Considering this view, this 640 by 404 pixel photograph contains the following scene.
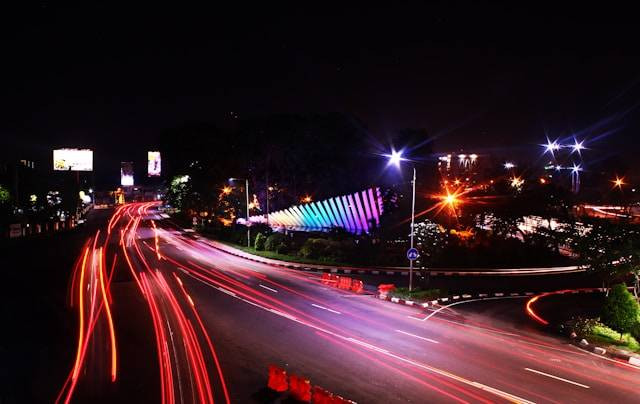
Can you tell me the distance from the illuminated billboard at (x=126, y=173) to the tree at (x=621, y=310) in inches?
3984

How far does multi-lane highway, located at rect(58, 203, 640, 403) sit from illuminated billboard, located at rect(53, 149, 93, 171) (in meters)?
62.0

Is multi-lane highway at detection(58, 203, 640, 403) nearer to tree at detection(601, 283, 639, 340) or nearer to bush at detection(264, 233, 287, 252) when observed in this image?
tree at detection(601, 283, 639, 340)

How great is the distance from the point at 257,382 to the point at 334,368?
2.44m

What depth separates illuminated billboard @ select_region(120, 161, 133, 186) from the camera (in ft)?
335

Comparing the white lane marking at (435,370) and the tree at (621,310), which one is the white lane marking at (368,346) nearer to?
the white lane marking at (435,370)

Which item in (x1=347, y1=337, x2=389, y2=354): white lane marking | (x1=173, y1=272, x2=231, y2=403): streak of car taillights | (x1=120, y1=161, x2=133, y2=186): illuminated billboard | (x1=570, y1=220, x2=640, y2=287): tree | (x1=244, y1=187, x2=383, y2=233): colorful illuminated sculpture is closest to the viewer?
(x1=173, y1=272, x2=231, y2=403): streak of car taillights

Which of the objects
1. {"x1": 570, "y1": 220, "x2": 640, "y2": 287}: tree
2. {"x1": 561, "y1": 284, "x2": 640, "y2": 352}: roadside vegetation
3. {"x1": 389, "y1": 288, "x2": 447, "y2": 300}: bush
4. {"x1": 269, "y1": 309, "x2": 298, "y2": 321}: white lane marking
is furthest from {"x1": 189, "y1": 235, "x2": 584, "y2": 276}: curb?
{"x1": 561, "y1": 284, "x2": 640, "y2": 352}: roadside vegetation

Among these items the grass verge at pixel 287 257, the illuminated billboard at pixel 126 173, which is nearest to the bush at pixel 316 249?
the grass verge at pixel 287 257

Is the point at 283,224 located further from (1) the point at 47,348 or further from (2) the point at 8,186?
(2) the point at 8,186

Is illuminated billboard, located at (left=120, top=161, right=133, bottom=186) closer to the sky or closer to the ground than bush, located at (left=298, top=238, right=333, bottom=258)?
closer to the sky

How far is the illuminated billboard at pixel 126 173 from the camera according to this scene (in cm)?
10212

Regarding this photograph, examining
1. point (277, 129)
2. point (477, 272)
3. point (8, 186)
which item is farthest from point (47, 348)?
point (8, 186)

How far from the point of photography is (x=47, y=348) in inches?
623

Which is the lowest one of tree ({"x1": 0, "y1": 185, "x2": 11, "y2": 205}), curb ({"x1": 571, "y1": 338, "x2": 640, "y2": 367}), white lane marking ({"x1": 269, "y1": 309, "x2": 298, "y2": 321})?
curb ({"x1": 571, "y1": 338, "x2": 640, "y2": 367})
